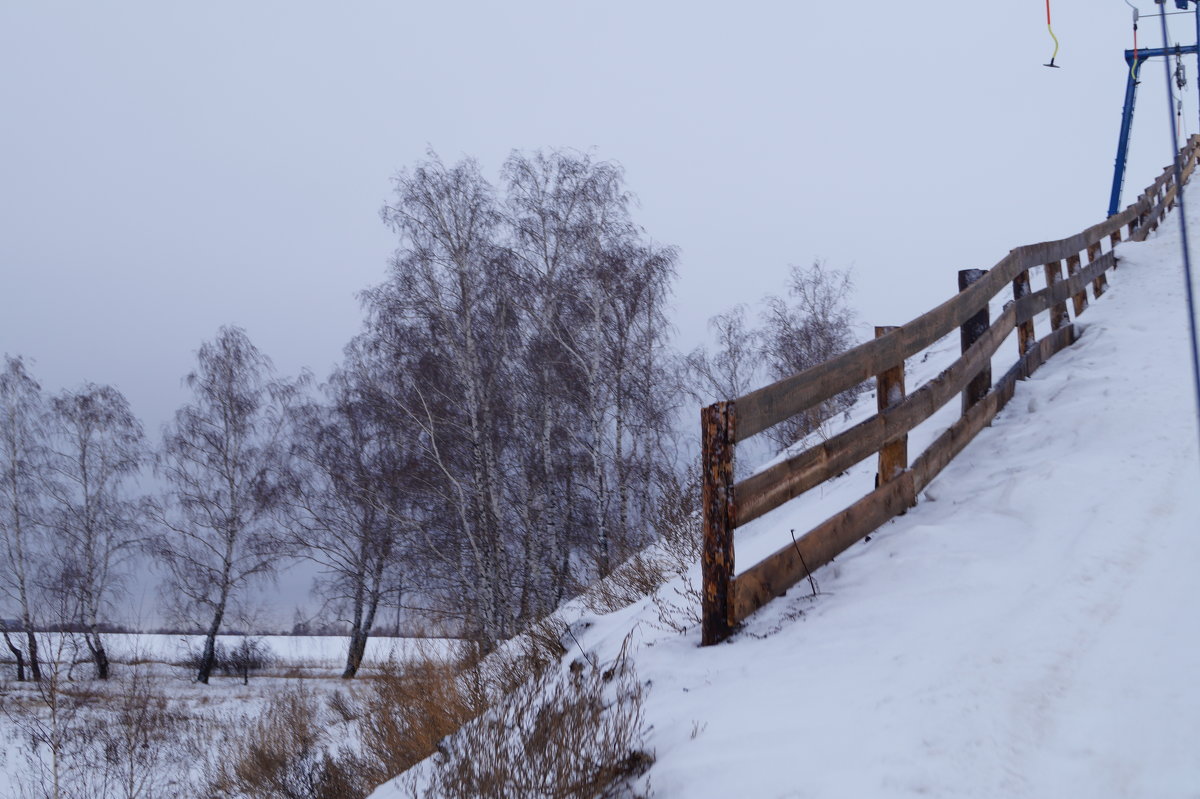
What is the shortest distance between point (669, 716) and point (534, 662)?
7.55ft

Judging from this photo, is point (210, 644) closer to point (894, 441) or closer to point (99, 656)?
point (99, 656)

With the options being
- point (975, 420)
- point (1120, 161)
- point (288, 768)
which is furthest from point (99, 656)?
point (1120, 161)

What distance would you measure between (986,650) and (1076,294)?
5.80 m

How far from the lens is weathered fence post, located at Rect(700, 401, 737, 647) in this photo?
3328 millimetres

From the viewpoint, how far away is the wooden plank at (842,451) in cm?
343

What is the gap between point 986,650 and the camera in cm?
287

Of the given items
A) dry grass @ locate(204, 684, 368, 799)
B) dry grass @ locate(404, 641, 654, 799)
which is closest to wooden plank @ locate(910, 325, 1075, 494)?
dry grass @ locate(404, 641, 654, 799)

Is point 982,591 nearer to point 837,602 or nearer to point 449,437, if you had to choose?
point 837,602

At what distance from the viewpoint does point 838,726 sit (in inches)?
102

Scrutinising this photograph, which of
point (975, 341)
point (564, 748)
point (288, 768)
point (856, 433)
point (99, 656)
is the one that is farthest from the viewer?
point (99, 656)

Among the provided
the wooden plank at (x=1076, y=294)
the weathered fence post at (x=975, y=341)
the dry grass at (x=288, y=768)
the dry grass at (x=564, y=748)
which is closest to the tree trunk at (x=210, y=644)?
the dry grass at (x=288, y=768)

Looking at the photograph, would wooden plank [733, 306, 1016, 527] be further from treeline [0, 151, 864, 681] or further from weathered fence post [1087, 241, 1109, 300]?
treeline [0, 151, 864, 681]

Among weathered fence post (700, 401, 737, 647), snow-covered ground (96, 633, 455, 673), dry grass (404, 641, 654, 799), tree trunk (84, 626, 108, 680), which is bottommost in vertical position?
snow-covered ground (96, 633, 455, 673)

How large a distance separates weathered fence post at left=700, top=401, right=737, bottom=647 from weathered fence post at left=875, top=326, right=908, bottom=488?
49.3 inches
